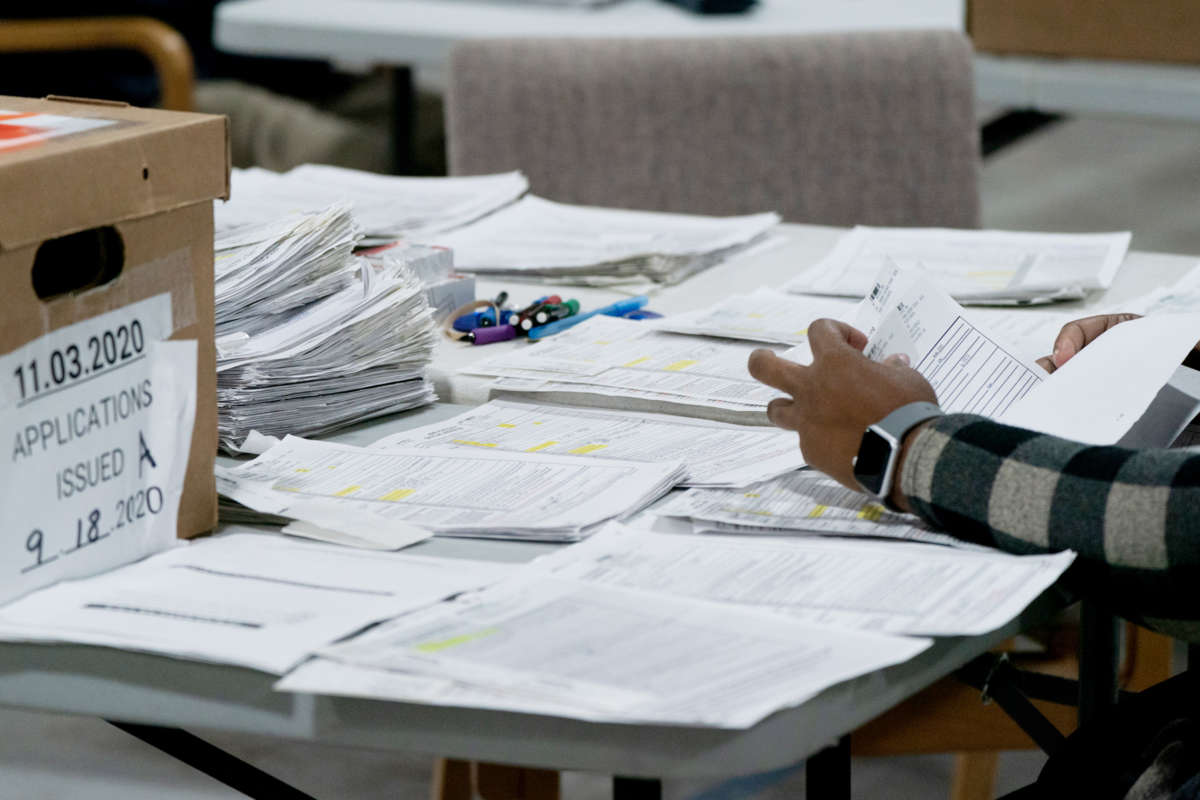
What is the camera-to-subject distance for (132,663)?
699 mm

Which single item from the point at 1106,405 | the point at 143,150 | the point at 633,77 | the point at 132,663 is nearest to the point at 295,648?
the point at 132,663

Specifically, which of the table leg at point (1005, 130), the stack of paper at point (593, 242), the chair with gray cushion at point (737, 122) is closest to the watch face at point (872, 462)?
the stack of paper at point (593, 242)

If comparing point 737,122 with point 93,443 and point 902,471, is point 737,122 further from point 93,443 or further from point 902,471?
point 93,443

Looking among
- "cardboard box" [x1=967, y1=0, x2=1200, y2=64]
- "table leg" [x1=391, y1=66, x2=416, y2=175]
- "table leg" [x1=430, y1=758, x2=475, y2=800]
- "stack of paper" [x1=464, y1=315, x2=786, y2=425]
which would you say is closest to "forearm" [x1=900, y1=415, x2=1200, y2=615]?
"stack of paper" [x1=464, y1=315, x2=786, y2=425]

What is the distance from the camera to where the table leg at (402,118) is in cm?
272

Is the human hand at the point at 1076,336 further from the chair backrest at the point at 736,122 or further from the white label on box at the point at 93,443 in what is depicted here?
the chair backrest at the point at 736,122

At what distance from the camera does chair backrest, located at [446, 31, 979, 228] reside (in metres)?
1.89

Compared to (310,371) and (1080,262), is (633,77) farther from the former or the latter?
(310,371)

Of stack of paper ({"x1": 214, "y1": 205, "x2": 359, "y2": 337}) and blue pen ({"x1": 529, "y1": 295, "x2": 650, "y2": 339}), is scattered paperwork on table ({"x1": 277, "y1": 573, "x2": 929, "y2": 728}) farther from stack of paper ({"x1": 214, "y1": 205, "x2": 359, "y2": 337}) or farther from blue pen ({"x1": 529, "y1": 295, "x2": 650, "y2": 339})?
blue pen ({"x1": 529, "y1": 295, "x2": 650, "y2": 339})

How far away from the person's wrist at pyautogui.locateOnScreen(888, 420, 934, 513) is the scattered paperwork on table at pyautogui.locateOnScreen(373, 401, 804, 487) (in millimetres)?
94

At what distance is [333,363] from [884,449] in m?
0.40

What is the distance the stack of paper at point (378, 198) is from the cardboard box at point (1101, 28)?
3.45 ft

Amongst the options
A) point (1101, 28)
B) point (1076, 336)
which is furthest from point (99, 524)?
point (1101, 28)

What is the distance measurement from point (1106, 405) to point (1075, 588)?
15cm
